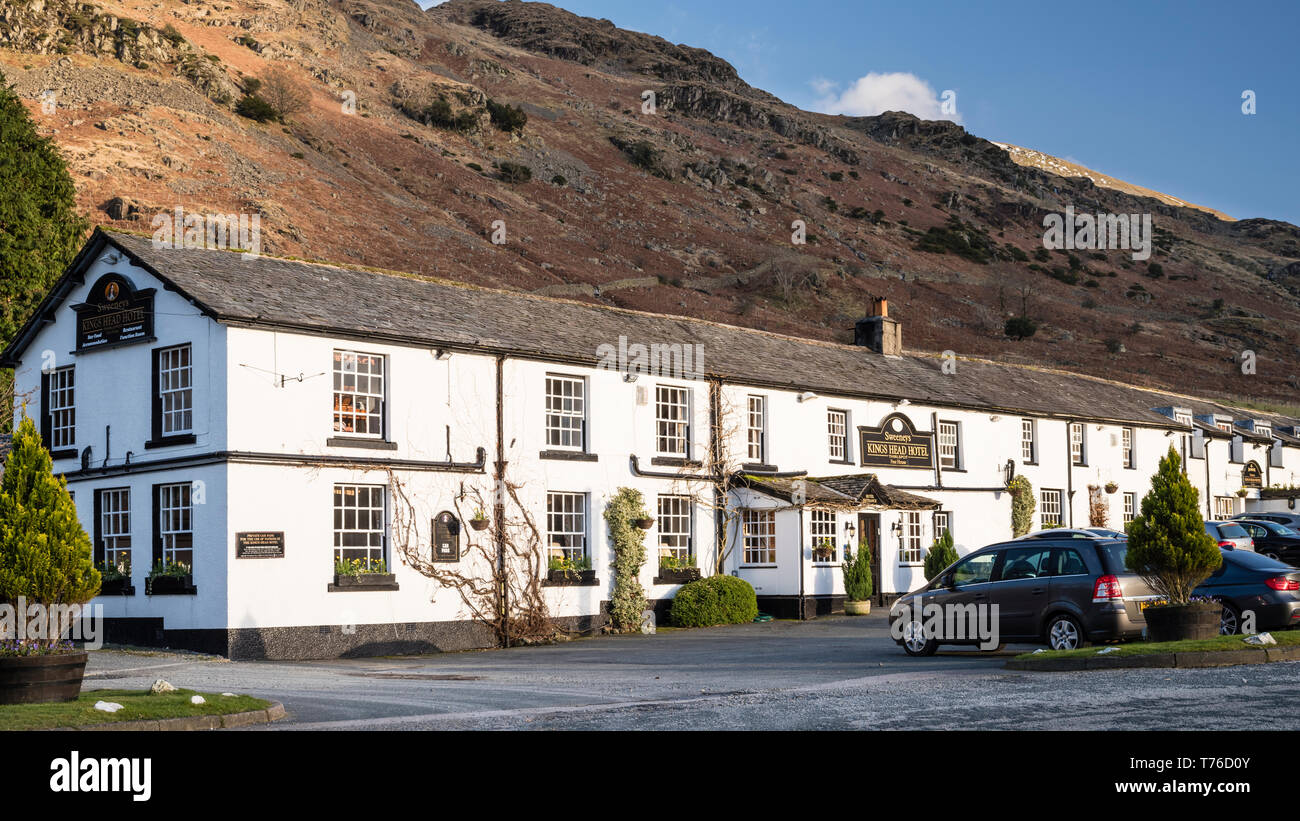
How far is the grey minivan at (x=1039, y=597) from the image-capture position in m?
17.3

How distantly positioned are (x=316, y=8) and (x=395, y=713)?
135 metres

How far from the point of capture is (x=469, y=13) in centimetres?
18925

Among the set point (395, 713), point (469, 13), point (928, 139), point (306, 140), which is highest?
point (469, 13)

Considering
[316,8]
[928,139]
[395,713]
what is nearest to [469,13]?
[316,8]

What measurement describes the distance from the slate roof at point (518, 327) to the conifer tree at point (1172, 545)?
13207 millimetres

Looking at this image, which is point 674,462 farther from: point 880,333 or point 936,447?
point 880,333

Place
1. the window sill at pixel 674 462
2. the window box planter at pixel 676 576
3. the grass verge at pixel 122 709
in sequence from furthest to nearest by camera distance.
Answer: the window sill at pixel 674 462 < the window box planter at pixel 676 576 < the grass verge at pixel 122 709

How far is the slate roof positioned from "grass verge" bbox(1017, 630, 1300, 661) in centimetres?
1349

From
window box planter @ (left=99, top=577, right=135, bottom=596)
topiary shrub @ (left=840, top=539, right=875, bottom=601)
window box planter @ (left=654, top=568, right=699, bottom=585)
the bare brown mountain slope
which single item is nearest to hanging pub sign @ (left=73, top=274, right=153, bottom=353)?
window box planter @ (left=99, top=577, right=135, bottom=596)

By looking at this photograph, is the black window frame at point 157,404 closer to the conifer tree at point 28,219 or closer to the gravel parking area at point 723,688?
the gravel parking area at point 723,688

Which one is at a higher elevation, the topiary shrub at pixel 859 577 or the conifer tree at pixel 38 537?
the conifer tree at pixel 38 537

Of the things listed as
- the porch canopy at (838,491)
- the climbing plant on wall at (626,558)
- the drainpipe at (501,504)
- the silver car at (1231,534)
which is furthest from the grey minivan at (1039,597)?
the silver car at (1231,534)
